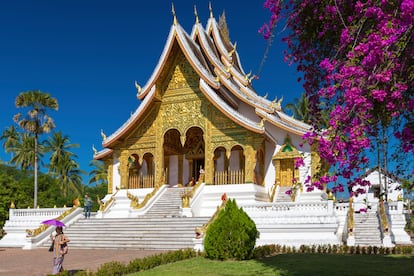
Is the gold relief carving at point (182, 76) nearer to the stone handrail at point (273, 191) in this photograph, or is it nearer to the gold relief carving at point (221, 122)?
the gold relief carving at point (221, 122)

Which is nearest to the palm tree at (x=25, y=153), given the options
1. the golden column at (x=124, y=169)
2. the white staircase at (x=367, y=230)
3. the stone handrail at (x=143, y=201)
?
the golden column at (x=124, y=169)

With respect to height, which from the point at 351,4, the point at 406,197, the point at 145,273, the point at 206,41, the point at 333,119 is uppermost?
the point at 206,41

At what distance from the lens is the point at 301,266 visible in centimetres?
948

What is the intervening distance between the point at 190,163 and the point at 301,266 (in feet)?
49.1

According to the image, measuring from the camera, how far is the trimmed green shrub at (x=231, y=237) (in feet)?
35.0

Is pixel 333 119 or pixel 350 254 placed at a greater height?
pixel 333 119

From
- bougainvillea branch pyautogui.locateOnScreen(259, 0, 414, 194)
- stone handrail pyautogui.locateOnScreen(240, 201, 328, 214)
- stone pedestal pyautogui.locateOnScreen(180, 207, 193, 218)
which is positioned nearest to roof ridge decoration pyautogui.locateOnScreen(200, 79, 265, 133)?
stone pedestal pyautogui.locateOnScreen(180, 207, 193, 218)

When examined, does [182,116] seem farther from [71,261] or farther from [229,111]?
[71,261]

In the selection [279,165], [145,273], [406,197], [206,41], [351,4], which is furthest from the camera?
[206,41]

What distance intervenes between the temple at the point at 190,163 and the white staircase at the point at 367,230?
4cm

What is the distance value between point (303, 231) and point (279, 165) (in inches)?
276

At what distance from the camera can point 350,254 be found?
12.1m

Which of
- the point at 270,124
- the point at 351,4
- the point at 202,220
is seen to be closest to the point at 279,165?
the point at 270,124

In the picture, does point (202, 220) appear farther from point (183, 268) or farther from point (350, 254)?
point (183, 268)
